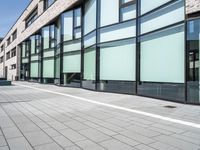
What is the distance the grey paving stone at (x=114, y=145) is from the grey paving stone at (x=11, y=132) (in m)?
2.05

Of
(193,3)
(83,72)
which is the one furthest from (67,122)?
(83,72)

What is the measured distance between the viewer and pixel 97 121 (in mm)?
6168

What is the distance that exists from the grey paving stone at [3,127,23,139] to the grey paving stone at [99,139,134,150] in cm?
205

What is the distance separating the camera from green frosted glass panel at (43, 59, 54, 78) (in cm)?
2298

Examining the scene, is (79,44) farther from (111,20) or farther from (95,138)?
(95,138)

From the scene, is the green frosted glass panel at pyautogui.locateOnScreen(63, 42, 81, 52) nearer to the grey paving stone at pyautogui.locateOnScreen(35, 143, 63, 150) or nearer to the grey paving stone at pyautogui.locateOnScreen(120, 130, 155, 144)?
the grey paving stone at pyautogui.locateOnScreen(120, 130, 155, 144)

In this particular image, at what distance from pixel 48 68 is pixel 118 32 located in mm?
12802

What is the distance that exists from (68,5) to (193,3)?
12430 millimetres

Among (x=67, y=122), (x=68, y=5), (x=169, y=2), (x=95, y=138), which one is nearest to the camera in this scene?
(x=95, y=138)

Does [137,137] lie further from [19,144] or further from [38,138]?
[19,144]

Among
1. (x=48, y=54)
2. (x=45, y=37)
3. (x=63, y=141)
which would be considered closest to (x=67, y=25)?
(x=48, y=54)

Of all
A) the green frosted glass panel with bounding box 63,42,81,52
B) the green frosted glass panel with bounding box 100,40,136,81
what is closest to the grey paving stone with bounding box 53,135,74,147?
the green frosted glass panel with bounding box 100,40,136,81

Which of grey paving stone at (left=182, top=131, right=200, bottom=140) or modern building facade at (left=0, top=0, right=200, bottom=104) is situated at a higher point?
modern building facade at (left=0, top=0, right=200, bottom=104)

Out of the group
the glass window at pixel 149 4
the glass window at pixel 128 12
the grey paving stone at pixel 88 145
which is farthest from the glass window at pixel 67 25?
the grey paving stone at pixel 88 145
